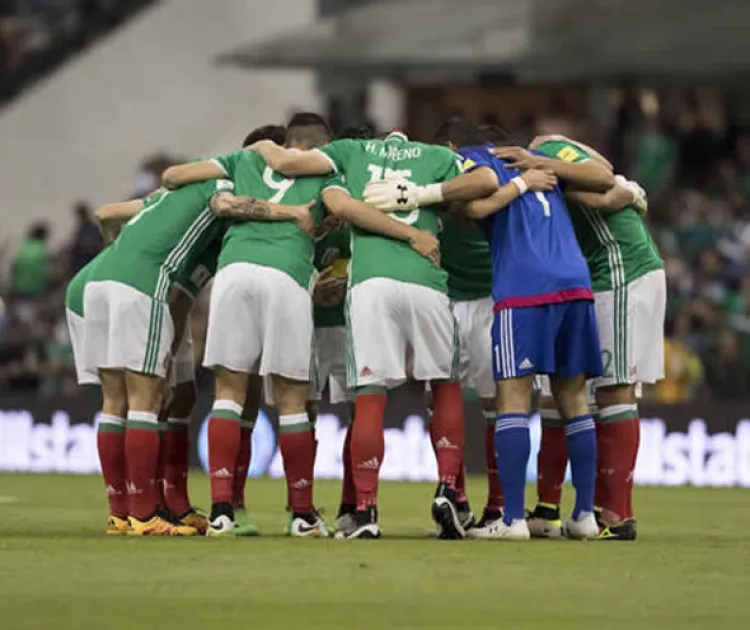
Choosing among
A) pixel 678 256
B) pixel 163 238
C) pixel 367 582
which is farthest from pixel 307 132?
pixel 678 256

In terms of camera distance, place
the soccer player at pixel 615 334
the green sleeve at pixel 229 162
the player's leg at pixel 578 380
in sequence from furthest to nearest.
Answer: the soccer player at pixel 615 334 → the green sleeve at pixel 229 162 → the player's leg at pixel 578 380

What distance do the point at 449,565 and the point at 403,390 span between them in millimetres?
11468

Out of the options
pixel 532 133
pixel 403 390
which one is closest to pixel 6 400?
pixel 403 390

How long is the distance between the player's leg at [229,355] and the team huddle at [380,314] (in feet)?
0.04

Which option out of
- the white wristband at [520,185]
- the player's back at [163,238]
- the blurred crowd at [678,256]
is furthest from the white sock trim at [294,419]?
the blurred crowd at [678,256]

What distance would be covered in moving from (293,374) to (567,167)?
1856 mm

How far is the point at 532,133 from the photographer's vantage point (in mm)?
24672

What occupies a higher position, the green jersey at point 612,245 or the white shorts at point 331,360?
the green jersey at point 612,245

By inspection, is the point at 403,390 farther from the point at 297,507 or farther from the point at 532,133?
the point at 297,507

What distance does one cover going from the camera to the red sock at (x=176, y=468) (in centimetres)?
1260

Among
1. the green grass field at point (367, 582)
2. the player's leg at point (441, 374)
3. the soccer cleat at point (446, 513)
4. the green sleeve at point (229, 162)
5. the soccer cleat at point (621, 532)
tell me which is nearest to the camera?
the green grass field at point (367, 582)

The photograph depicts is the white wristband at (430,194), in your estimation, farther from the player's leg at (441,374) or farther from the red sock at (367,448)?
the red sock at (367,448)

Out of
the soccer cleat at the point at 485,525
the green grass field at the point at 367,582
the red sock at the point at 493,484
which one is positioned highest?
the red sock at the point at 493,484

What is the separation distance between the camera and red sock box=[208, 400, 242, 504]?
37.8 feet
